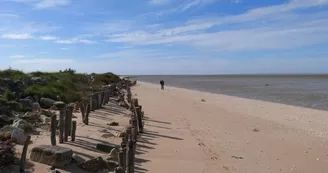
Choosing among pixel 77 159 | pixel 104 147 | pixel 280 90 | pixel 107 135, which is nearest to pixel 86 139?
pixel 107 135

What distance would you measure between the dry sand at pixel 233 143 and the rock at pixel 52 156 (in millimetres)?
1856

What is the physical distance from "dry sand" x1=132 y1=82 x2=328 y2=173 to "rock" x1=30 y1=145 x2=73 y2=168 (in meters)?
1.86

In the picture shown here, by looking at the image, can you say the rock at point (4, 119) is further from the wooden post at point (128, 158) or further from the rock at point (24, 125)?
the wooden post at point (128, 158)

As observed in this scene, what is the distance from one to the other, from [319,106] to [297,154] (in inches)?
658

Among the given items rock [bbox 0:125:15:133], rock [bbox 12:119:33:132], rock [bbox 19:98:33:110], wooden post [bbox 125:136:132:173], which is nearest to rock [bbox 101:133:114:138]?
rock [bbox 12:119:33:132]

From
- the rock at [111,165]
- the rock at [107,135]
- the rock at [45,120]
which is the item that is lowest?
the rock at [111,165]

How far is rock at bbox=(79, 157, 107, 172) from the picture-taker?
8180 mm

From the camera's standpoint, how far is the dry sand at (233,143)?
32.6 ft

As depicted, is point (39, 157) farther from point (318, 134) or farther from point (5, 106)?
point (318, 134)

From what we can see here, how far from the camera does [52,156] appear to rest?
792cm

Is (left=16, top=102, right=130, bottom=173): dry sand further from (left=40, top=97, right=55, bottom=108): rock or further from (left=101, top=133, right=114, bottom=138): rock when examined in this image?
(left=40, top=97, right=55, bottom=108): rock

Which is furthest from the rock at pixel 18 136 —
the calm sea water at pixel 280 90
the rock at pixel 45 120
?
the calm sea water at pixel 280 90

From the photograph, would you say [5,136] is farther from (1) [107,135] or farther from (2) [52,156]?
(1) [107,135]

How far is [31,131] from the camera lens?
1102 centimetres
